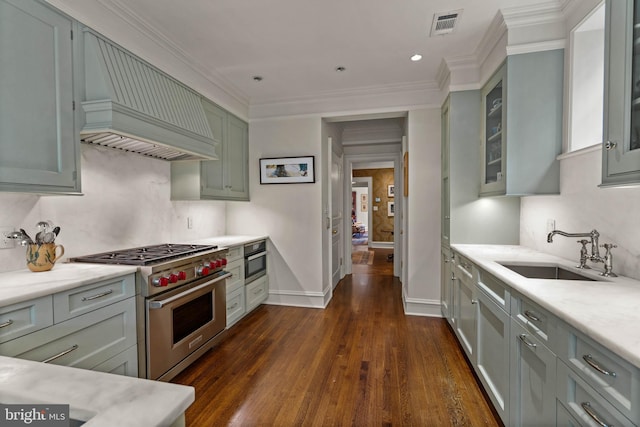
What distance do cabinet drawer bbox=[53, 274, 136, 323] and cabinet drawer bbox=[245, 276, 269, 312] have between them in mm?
1634

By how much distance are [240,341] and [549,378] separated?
2428 millimetres

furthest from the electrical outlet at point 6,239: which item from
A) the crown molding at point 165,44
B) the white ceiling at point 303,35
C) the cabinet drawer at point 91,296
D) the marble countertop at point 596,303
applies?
the marble countertop at point 596,303

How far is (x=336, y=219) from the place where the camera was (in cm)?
500

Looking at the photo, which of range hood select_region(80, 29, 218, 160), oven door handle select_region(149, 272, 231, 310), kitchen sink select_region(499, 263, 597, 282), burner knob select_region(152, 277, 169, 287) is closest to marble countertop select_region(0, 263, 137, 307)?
burner knob select_region(152, 277, 169, 287)

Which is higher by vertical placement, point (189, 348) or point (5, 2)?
point (5, 2)

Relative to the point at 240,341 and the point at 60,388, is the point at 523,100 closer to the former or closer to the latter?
the point at 60,388

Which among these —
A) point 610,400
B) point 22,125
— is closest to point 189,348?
point 22,125

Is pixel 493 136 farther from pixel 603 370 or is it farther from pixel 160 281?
pixel 160 281

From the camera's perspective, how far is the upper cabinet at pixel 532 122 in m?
2.29

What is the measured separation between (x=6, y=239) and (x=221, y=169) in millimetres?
1877

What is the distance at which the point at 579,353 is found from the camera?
3.53 feet

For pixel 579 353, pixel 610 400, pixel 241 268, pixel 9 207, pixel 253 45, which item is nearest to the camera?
pixel 610 400

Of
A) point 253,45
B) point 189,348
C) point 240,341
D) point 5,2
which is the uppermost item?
point 253,45

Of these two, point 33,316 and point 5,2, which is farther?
point 5,2
